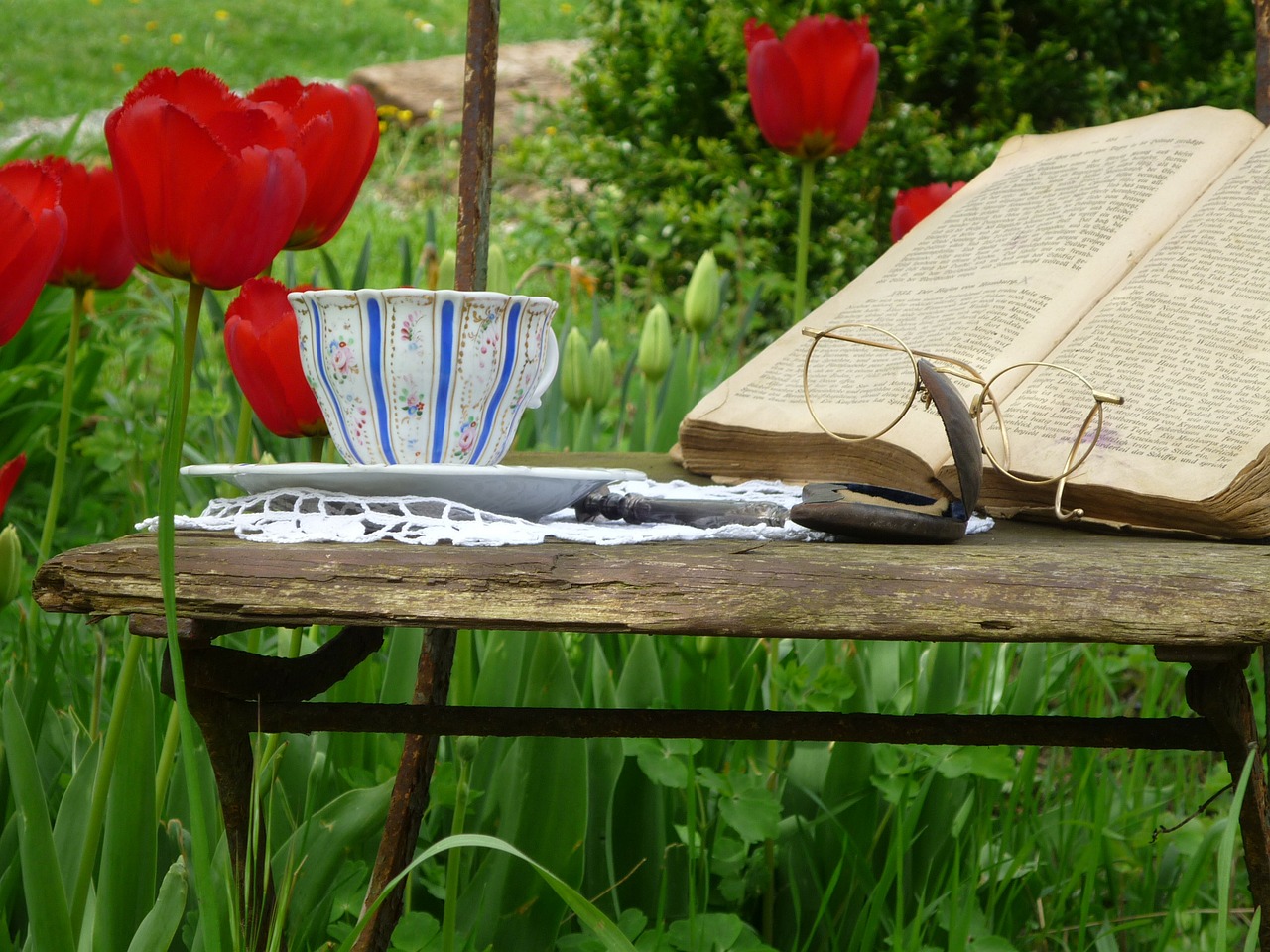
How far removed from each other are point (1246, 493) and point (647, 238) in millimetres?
1462

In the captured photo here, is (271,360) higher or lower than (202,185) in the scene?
lower

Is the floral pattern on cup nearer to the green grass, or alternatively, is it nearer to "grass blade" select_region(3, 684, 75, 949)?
"grass blade" select_region(3, 684, 75, 949)

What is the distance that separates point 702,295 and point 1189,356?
0.76 meters

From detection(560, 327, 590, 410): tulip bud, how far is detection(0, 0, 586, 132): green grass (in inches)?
289

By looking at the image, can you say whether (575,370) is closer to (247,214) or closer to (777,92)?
(777,92)

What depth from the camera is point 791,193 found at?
3207mm

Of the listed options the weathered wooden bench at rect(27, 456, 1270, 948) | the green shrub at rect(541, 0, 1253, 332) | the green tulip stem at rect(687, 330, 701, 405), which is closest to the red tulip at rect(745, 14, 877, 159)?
the green tulip stem at rect(687, 330, 701, 405)

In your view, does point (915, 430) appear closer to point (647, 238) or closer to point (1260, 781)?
point (1260, 781)

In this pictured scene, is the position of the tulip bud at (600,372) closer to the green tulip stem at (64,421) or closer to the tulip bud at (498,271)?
the tulip bud at (498,271)

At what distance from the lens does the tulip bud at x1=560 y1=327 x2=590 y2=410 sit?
4.70 feet

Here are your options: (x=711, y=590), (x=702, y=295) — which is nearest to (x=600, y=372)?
(x=702, y=295)

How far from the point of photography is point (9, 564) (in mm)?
979

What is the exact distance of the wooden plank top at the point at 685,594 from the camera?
1.78 ft

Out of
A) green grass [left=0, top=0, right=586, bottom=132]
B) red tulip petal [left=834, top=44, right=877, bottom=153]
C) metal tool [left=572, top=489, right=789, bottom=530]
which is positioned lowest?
metal tool [left=572, top=489, right=789, bottom=530]
